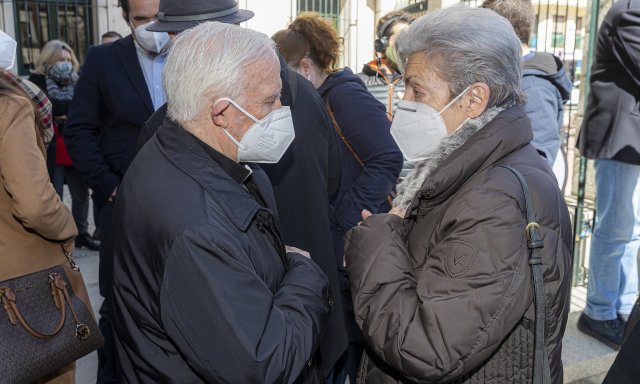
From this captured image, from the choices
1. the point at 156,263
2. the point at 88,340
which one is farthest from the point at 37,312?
the point at 156,263

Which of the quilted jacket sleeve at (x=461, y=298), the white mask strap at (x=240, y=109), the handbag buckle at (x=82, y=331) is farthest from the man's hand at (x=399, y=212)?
the handbag buckle at (x=82, y=331)

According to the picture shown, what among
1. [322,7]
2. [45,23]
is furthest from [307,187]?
[45,23]

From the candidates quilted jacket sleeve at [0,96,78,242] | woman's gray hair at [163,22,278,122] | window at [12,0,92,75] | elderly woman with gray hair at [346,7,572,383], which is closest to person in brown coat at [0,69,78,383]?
quilted jacket sleeve at [0,96,78,242]

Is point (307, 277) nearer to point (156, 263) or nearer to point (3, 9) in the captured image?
point (156, 263)

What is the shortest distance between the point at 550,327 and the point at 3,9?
1018 centimetres

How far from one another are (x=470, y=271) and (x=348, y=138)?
67.6 inches

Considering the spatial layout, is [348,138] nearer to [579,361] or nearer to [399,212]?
[399,212]

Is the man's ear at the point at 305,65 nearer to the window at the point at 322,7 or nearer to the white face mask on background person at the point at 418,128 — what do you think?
the white face mask on background person at the point at 418,128

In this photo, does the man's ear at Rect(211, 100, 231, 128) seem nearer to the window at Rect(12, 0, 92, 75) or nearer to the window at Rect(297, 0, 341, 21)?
the window at Rect(297, 0, 341, 21)

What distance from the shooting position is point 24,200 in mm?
2221

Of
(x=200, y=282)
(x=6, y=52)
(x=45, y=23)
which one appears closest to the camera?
(x=200, y=282)

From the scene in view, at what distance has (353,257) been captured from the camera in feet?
5.71

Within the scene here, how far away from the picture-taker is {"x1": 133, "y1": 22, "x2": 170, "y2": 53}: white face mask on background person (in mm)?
3071

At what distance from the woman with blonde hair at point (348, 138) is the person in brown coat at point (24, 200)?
1306 mm
